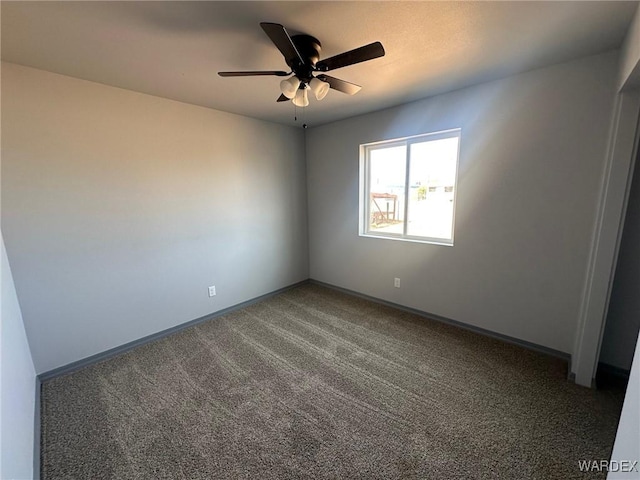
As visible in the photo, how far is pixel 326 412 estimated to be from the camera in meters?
1.80

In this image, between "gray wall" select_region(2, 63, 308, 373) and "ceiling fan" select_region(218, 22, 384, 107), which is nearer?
"ceiling fan" select_region(218, 22, 384, 107)

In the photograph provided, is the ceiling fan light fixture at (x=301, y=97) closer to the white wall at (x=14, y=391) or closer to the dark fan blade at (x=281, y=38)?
the dark fan blade at (x=281, y=38)

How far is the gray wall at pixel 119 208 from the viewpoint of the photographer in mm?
2002

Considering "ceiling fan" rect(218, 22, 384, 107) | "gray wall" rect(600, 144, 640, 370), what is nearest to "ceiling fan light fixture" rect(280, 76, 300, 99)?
"ceiling fan" rect(218, 22, 384, 107)

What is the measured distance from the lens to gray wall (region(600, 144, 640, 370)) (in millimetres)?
1911

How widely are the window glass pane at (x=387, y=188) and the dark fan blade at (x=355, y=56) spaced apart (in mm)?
1802

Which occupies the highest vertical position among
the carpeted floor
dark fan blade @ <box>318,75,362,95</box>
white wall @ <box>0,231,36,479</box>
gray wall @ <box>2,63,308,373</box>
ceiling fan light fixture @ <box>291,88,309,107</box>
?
dark fan blade @ <box>318,75,362,95</box>

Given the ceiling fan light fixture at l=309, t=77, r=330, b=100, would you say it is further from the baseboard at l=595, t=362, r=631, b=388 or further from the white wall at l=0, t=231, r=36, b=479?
the baseboard at l=595, t=362, r=631, b=388

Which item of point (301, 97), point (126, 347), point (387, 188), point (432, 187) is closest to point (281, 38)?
point (301, 97)

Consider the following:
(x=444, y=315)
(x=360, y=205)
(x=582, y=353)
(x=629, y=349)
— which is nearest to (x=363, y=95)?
(x=360, y=205)

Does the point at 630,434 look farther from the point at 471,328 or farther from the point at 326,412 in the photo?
the point at 471,328

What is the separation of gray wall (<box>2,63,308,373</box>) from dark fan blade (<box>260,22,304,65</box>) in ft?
5.91

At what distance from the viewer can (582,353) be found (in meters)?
1.95

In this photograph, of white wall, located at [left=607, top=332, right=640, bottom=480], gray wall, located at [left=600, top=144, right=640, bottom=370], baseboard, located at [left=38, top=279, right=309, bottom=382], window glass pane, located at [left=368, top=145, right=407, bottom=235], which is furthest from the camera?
window glass pane, located at [left=368, top=145, right=407, bottom=235]
